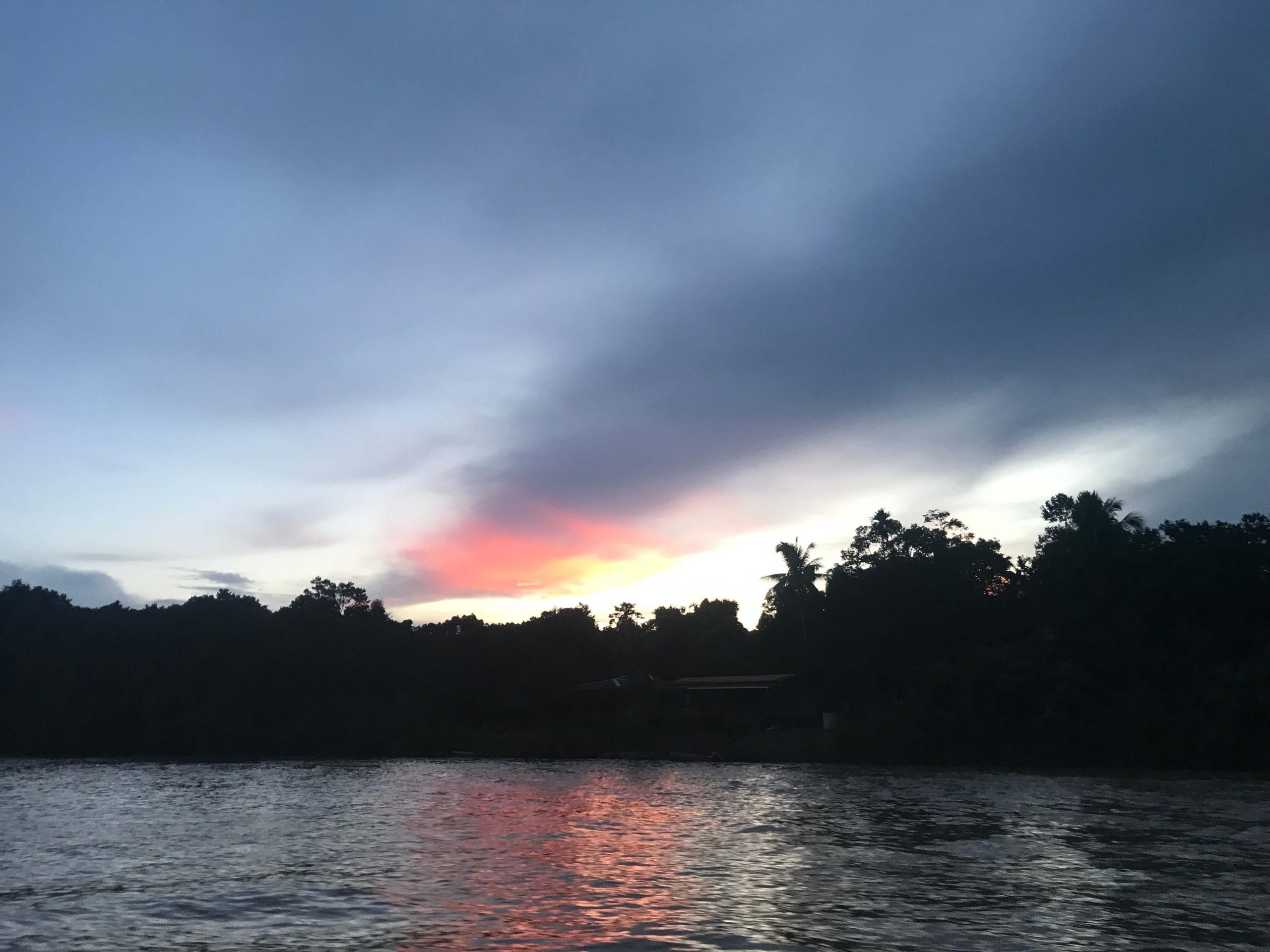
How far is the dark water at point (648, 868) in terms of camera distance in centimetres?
1198

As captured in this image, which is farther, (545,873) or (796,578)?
(796,578)

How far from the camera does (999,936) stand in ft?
38.2

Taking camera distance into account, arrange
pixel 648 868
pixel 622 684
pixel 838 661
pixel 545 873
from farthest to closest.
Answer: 1. pixel 622 684
2. pixel 838 661
3. pixel 648 868
4. pixel 545 873

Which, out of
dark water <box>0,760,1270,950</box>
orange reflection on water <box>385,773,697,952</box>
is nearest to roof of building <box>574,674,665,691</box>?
dark water <box>0,760,1270,950</box>

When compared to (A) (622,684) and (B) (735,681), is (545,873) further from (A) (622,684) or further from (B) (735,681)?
(A) (622,684)

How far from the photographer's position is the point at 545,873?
16.8 metres

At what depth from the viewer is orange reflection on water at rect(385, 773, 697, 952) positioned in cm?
1233

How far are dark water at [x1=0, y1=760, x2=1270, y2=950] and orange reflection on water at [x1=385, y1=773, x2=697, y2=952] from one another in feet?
0.23

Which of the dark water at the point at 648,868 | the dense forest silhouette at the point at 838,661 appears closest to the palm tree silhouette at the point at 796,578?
the dense forest silhouette at the point at 838,661

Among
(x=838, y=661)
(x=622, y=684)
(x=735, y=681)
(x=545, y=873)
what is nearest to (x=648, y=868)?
(x=545, y=873)

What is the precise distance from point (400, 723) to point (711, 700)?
18234mm

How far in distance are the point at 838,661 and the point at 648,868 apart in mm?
32973

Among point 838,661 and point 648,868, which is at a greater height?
point 838,661

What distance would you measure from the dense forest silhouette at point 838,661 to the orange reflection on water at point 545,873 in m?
20.8
